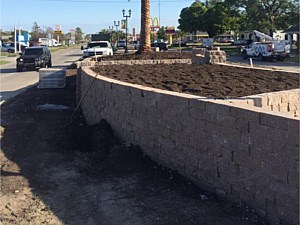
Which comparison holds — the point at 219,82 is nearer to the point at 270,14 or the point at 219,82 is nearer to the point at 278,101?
the point at 278,101

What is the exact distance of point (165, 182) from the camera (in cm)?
661

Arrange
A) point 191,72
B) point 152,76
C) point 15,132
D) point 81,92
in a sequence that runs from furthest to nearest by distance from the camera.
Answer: point 81,92, point 191,72, point 152,76, point 15,132

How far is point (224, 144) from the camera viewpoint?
5.83 meters

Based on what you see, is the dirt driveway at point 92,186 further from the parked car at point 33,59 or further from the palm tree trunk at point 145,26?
the parked car at point 33,59

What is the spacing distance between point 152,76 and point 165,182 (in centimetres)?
539

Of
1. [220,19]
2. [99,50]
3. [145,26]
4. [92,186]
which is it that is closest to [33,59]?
[99,50]

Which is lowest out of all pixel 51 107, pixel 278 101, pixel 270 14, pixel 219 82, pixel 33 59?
pixel 51 107

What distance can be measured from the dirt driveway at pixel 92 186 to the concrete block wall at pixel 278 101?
163cm


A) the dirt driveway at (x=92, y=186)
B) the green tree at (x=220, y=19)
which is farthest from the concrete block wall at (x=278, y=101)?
the green tree at (x=220, y=19)

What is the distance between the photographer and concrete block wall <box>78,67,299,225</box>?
490cm

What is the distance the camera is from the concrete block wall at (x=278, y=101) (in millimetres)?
6869

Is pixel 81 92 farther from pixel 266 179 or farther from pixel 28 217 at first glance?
pixel 266 179

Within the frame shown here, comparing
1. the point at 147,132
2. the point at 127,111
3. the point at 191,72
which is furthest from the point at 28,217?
the point at 191,72

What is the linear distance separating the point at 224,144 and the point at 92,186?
2.25 meters
